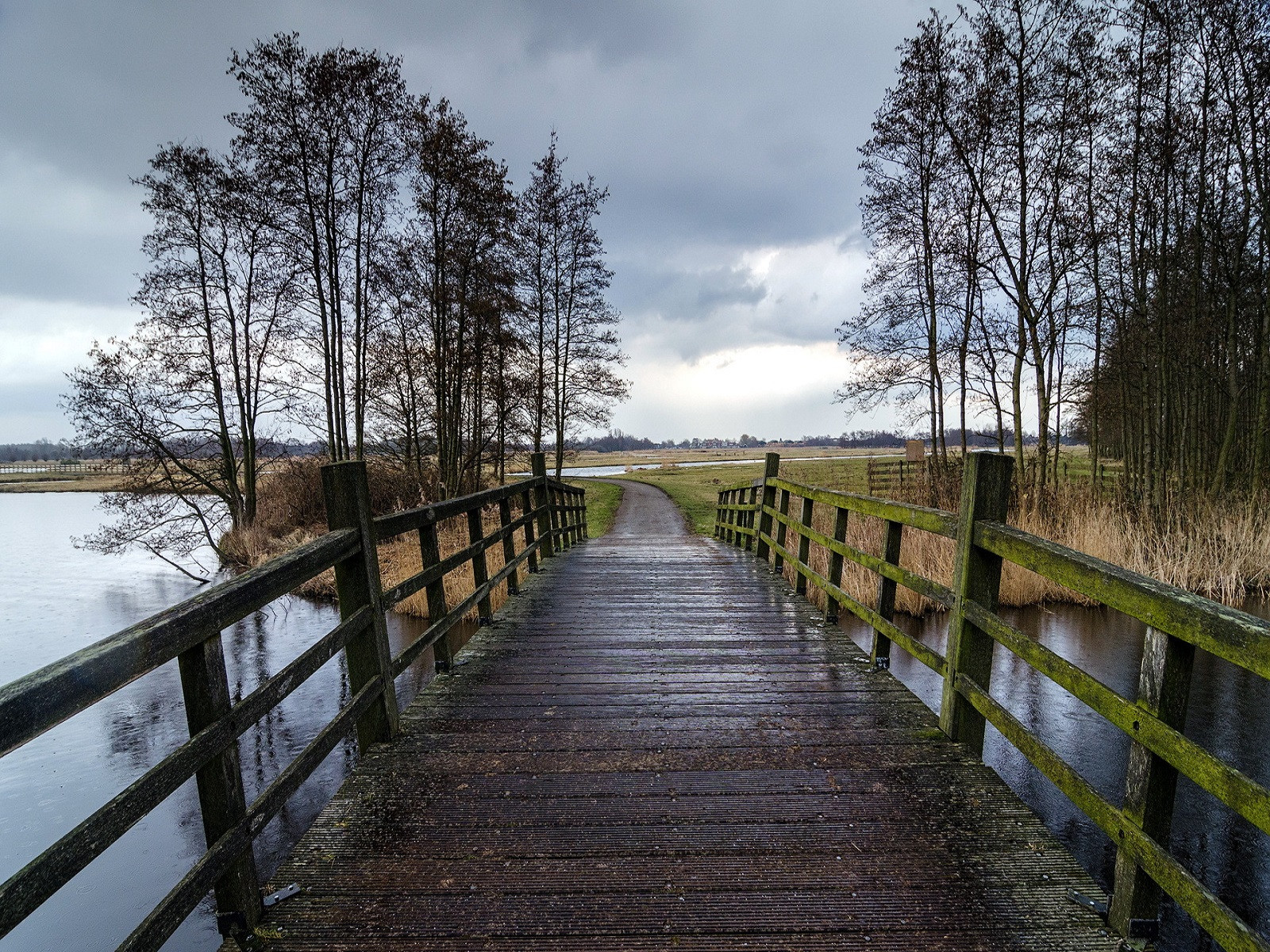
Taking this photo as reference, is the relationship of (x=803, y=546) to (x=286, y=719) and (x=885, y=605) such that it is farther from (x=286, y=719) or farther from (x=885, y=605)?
(x=286, y=719)

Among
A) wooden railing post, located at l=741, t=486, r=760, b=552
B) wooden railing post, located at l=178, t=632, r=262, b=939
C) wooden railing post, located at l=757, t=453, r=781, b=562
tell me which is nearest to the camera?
wooden railing post, located at l=178, t=632, r=262, b=939

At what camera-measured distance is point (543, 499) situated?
363 inches

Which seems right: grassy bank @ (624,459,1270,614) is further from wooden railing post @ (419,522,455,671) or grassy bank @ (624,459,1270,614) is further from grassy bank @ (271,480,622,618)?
wooden railing post @ (419,522,455,671)

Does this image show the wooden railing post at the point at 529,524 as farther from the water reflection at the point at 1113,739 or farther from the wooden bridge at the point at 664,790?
the water reflection at the point at 1113,739

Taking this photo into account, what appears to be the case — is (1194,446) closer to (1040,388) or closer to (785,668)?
(1040,388)

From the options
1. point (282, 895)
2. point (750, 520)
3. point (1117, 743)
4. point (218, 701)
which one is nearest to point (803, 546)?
point (1117, 743)

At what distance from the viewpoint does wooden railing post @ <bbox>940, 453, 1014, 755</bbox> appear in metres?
3.13

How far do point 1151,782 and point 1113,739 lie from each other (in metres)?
5.57

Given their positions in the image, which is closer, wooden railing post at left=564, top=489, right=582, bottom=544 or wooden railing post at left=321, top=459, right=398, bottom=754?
wooden railing post at left=321, top=459, right=398, bottom=754

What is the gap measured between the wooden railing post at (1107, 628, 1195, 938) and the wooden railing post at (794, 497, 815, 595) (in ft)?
13.2

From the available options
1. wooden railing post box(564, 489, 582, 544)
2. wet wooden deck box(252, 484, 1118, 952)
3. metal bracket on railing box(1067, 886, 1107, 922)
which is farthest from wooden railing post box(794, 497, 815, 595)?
wooden railing post box(564, 489, 582, 544)

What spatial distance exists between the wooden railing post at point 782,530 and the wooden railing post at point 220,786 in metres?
6.07

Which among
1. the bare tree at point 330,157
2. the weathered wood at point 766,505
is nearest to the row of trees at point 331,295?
the bare tree at point 330,157

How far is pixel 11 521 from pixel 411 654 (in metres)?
40.3
